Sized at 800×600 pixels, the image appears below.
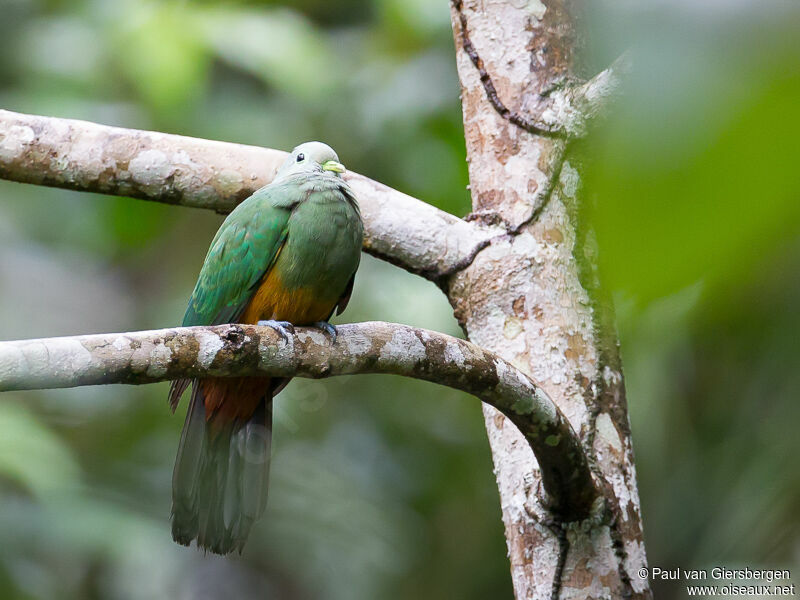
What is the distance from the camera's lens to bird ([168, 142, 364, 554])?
2.74 m

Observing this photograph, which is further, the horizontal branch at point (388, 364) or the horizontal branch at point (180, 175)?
the horizontal branch at point (180, 175)

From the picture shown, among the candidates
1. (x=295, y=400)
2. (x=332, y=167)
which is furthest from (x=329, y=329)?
(x=295, y=400)

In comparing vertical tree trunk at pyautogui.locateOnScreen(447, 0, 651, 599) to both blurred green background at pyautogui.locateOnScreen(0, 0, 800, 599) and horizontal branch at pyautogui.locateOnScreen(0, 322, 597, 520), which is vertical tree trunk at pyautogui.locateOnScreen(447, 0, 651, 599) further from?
blurred green background at pyautogui.locateOnScreen(0, 0, 800, 599)

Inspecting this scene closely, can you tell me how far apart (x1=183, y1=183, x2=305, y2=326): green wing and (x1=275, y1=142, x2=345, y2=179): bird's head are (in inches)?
4.9

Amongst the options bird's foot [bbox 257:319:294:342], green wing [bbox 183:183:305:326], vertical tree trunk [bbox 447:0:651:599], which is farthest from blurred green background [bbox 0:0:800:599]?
green wing [bbox 183:183:305:326]

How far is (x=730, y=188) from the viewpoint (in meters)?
0.34

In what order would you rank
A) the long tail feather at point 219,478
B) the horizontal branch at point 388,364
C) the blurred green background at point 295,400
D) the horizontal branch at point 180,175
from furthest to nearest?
the blurred green background at point 295,400, the long tail feather at point 219,478, the horizontal branch at point 180,175, the horizontal branch at point 388,364

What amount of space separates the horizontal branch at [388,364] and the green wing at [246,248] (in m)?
0.59

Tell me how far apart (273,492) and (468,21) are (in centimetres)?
337

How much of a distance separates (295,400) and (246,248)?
2.46m

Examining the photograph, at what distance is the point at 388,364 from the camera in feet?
7.05

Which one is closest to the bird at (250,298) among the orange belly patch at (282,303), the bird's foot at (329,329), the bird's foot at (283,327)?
the orange belly patch at (282,303)

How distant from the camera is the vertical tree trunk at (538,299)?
241cm

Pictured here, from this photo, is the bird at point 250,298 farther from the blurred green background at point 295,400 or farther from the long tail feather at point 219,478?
the blurred green background at point 295,400
